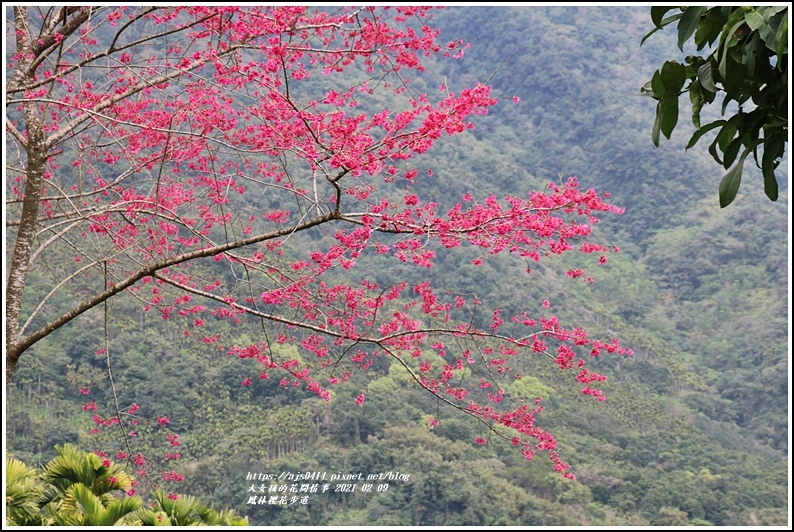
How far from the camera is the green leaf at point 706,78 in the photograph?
158 cm

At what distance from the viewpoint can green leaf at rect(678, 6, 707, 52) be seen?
5.37 feet

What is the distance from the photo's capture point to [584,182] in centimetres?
2409

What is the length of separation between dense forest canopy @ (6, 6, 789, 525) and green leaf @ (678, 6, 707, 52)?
16.7 feet

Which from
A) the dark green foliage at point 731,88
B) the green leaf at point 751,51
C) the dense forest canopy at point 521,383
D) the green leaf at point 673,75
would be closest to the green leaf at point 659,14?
the dark green foliage at point 731,88

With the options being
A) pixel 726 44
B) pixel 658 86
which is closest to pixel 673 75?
pixel 658 86

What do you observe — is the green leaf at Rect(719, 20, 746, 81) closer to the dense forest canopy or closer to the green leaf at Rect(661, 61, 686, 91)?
the green leaf at Rect(661, 61, 686, 91)

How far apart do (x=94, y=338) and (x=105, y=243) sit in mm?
1742

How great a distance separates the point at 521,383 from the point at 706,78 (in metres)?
13.2

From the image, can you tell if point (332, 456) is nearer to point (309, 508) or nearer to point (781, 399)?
point (309, 508)

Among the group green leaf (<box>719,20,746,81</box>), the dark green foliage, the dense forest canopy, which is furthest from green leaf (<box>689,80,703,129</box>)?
the dense forest canopy

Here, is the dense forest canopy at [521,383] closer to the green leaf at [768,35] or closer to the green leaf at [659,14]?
the green leaf at [659,14]

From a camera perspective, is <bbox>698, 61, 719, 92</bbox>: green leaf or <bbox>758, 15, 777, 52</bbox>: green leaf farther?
<bbox>698, 61, 719, 92</bbox>: green leaf

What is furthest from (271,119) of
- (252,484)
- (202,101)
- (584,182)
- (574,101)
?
(574,101)

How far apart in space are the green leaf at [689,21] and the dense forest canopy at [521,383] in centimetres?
510
